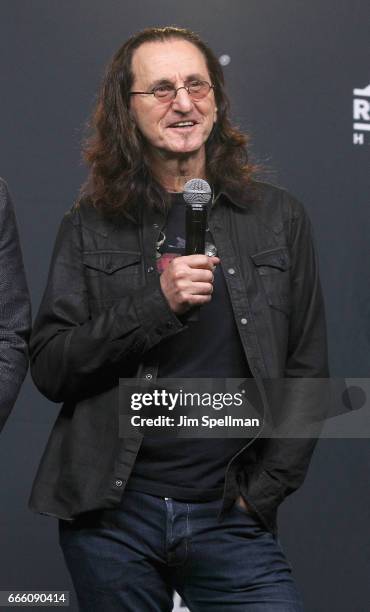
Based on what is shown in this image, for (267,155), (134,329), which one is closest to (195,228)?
(134,329)

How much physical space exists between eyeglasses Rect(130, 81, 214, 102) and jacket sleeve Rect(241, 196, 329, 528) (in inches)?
13.2

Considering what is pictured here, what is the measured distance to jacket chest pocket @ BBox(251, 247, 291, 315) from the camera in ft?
7.58

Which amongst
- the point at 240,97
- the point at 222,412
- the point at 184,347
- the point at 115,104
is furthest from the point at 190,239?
the point at 240,97

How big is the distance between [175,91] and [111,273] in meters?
0.41

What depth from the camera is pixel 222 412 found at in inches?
88.7

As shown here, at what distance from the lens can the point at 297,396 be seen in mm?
2312

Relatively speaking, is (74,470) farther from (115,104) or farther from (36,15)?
(36,15)

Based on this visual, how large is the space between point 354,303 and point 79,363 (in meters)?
1.54

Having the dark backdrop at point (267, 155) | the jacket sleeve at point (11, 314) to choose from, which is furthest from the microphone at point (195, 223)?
the dark backdrop at point (267, 155)

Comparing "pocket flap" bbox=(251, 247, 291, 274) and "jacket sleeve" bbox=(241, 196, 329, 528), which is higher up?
"pocket flap" bbox=(251, 247, 291, 274)

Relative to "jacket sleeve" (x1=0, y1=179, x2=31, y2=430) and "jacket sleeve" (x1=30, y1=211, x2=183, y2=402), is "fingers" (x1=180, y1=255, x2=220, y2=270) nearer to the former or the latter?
"jacket sleeve" (x1=30, y1=211, x2=183, y2=402)

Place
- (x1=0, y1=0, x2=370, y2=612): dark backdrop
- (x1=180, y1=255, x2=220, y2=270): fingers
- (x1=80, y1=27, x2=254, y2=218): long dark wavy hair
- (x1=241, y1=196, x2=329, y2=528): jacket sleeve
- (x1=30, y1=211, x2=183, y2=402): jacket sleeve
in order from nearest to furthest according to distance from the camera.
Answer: (x1=180, y1=255, x2=220, y2=270): fingers
(x1=30, y1=211, x2=183, y2=402): jacket sleeve
(x1=241, y1=196, x2=329, y2=528): jacket sleeve
(x1=80, y1=27, x2=254, y2=218): long dark wavy hair
(x1=0, y1=0, x2=370, y2=612): dark backdrop

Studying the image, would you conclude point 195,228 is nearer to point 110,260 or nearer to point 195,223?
point 195,223

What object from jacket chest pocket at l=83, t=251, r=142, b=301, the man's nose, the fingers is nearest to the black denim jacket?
jacket chest pocket at l=83, t=251, r=142, b=301
